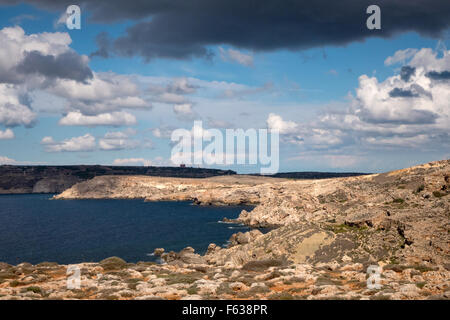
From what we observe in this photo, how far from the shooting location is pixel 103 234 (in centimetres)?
10469

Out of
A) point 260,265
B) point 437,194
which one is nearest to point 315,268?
point 260,265

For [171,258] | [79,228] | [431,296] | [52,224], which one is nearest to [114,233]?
[79,228]

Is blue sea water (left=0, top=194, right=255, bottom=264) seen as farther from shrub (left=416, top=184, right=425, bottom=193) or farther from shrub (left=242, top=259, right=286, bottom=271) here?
shrub (left=416, top=184, right=425, bottom=193)

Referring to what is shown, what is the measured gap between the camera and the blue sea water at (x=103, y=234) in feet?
258

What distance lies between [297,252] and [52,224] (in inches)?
3969

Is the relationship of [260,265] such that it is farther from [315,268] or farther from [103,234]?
[103,234]

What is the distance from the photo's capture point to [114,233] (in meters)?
106

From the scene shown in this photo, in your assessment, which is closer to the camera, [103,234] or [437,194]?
[437,194]

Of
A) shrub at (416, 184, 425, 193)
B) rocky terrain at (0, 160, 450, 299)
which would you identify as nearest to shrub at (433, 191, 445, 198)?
rocky terrain at (0, 160, 450, 299)

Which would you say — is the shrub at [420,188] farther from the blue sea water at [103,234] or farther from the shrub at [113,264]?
the shrub at [113,264]

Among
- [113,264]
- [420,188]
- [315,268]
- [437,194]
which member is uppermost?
[420,188]

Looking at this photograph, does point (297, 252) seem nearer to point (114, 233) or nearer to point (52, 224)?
point (114, 233)

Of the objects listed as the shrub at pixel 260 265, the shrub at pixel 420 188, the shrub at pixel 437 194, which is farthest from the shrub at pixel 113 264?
the shrub at pixel 420 188

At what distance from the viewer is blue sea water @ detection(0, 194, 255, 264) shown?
78.7m
